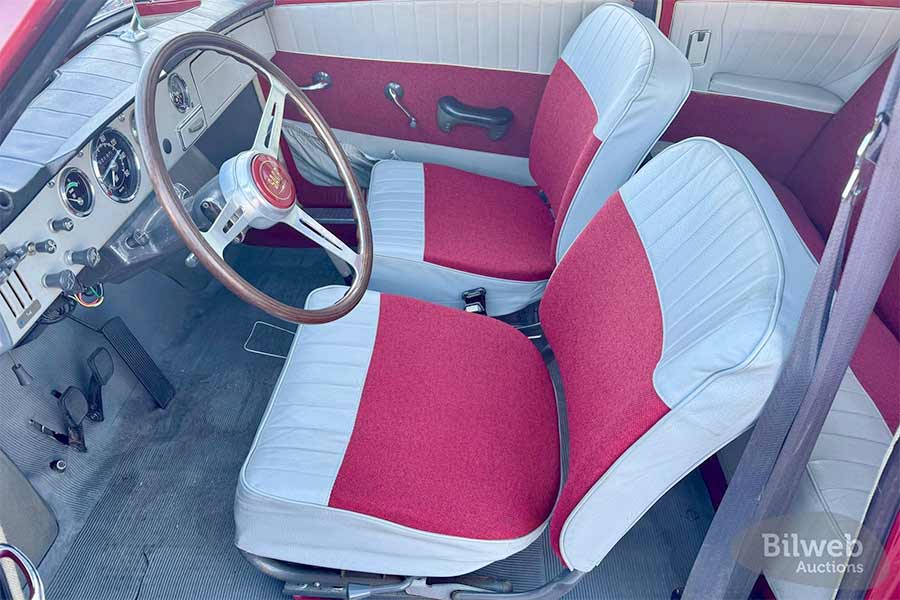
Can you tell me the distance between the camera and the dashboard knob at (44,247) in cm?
114

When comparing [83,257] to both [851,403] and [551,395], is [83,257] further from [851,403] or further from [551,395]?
[851,403]

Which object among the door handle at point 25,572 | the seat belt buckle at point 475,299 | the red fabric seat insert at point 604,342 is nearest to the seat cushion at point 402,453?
the red fabric seat insert at point 604,342

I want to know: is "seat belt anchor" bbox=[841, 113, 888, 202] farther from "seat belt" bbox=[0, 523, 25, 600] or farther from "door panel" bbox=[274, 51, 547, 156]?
"door panel" bbox=[274, 51, 547, 156]

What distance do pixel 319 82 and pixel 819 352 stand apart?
66.8 inches

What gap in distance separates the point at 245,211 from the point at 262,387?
0.90 meters

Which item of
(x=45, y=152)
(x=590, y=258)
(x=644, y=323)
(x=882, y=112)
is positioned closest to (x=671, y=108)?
(x=590, y=258)

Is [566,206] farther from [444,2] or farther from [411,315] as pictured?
[444,2]

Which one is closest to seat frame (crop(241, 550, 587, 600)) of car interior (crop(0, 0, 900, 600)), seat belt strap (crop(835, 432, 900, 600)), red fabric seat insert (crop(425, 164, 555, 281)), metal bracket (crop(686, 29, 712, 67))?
car interior (crop(0, 0, 900, 600))

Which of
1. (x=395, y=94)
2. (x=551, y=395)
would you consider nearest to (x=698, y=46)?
(x=395, y=94)

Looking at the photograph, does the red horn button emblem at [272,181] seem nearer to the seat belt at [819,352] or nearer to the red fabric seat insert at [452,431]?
the red fabric seat insert at [452,431]

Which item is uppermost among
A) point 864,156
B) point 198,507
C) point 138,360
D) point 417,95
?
point 864,156

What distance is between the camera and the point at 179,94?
1558mm

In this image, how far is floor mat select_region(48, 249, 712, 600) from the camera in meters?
1.42

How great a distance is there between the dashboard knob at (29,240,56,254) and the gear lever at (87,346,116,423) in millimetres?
665
